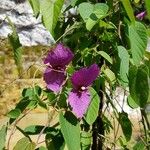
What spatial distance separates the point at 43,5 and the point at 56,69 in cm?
11

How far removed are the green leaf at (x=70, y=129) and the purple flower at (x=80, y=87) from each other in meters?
0.03

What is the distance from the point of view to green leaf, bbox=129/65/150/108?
3.08 feet

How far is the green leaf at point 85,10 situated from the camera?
3.50 ft

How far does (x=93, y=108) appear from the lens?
1021mm

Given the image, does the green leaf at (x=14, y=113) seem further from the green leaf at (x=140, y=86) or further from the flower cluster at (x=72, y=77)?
the green leaf at (x=140, y=86)

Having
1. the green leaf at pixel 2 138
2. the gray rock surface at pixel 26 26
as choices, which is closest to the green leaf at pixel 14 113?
the green leaf at pixel 2 138

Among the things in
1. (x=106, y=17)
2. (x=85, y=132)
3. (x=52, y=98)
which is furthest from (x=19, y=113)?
(x=106, y=17)

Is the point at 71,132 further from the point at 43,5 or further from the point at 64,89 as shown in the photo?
the point at 43,5

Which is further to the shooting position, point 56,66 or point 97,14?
point 97,14

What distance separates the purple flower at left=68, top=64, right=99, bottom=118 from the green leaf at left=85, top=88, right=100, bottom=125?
64mm

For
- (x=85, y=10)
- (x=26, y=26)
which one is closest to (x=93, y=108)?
(x=85, y=10)

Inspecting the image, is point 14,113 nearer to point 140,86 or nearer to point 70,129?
point 70,129

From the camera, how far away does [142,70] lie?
940 millimetres

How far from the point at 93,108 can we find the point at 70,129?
0.09 m
